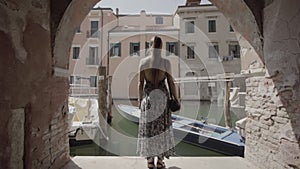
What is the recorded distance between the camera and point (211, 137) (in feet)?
19.1

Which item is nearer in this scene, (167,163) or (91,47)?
(167,163)

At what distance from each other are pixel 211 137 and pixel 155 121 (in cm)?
395

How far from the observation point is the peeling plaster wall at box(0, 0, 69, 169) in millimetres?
1612

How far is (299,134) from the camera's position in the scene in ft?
5.91

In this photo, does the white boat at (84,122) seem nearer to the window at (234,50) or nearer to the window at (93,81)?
the window at (93,81)

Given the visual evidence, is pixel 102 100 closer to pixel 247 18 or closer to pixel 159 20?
pixel 247 18

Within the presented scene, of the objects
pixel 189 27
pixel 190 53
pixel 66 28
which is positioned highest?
pixel 189 27

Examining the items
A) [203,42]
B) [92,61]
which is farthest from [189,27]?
[92,61]

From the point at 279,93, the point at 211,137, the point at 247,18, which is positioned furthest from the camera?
the point at 211,137

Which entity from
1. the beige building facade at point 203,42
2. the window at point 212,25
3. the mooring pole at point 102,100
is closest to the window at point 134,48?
the beige building facade at point 203,42

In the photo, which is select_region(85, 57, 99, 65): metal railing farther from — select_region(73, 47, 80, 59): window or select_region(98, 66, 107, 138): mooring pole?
select_region(98, 66, 107, 138): mooring pole

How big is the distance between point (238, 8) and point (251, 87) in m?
0.93

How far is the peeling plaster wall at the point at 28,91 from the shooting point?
63.5 inches

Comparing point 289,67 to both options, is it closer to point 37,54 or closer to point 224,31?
point 37,54
